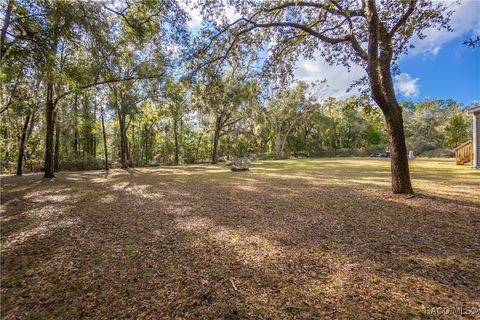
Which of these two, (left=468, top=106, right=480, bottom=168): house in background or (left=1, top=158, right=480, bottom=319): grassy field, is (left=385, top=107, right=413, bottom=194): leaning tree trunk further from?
(left=468, top=106, right=480, bottom=168): house in background

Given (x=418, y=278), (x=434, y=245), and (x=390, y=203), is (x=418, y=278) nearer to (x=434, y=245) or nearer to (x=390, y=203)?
(x=434, y=245)

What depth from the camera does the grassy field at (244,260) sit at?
1973 mm

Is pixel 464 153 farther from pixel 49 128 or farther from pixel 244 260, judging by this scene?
pixel 49 128

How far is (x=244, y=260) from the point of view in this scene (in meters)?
2.80

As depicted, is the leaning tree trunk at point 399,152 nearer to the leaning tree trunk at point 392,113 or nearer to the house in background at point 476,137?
the leaning tree trunk at point 392,113

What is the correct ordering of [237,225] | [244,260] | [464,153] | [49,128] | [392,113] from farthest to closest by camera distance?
[464,153], [49,128], [392,113], [237,225], [244,260]

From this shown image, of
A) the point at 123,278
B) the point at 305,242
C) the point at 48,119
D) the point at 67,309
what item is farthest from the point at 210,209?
the point at 48,119

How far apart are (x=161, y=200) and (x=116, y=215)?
1.45 metres

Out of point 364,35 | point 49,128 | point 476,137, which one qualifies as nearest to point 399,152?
point 364,35

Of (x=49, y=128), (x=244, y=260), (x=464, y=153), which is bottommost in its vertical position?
(x=244, y=260)

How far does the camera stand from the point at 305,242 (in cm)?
330

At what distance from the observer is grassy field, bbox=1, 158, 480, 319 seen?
1973 millimetres

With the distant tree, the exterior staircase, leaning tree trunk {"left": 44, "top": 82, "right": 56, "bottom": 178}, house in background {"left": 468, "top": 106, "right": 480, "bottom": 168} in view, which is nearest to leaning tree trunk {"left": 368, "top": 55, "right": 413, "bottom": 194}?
the distant tree

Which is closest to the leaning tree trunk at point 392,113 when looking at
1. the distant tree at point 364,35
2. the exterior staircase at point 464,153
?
the distant tree at point 364,35
